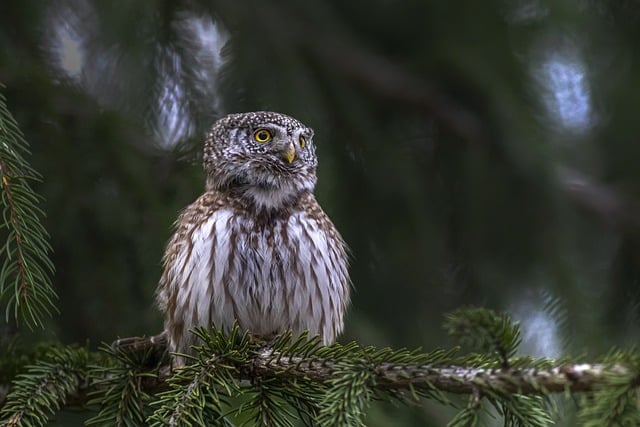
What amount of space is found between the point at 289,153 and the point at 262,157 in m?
0.12

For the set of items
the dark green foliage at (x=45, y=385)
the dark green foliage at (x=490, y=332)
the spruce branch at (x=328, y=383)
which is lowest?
the dark green foliage at (x=45, y=385)

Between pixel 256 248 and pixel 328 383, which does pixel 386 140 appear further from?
pixel 328 383

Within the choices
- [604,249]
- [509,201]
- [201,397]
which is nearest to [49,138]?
[201,397]

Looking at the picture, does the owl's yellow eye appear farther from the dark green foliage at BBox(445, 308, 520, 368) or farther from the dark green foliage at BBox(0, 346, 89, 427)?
the dark green foliage at BBox(445, 308, 520, 368)

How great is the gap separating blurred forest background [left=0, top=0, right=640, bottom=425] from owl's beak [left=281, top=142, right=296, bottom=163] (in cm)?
22

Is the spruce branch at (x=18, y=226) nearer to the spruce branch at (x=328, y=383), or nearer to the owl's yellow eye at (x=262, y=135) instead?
the spruce branch at (x=328, y=383)

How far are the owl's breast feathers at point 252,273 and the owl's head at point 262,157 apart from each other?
0.09 m

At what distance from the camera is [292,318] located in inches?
117

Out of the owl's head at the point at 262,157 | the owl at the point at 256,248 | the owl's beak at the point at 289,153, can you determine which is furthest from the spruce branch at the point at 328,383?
the owl's beak at the point at 289,153

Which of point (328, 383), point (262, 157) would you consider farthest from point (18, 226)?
point (262, 157)

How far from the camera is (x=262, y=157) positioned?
3242mm

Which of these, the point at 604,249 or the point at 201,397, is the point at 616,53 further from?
the point at 201,397

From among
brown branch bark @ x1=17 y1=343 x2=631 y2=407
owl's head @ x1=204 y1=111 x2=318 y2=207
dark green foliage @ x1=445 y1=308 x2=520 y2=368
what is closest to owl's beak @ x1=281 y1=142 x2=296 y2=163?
owl's head @ x1=204 y1=111 x2=318 y2=207

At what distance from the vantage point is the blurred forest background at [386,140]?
3334 millimetres
